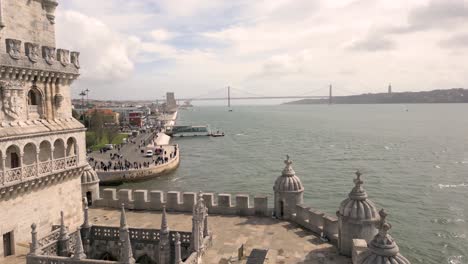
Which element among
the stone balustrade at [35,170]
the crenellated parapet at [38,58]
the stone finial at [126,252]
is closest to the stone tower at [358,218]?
the stone finial at [126,252]

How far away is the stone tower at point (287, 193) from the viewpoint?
803 inches

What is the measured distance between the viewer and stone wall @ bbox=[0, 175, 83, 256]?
1561 centimetres

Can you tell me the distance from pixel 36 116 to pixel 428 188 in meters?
45.0

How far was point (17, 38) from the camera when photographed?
52.8 feet

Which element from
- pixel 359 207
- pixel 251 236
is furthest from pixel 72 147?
pixel 359 207

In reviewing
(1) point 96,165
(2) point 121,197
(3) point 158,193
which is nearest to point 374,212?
(3) point 158,193

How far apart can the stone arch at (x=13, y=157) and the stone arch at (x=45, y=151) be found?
3.97ft

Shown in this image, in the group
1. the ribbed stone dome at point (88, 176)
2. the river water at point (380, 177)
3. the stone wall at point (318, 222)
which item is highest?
the ribbed stone dome at point (88, 176)

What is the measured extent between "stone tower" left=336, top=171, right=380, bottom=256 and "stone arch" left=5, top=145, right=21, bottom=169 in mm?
14071

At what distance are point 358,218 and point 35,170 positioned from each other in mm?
14135

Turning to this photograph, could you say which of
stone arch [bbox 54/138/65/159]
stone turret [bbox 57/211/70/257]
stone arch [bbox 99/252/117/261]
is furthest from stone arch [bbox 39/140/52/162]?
stone arch [bbox 99/252/117/261]

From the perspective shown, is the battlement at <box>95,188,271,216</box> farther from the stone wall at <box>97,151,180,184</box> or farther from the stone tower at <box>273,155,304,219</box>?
the stone wall at <box>97,151,180,184</box>

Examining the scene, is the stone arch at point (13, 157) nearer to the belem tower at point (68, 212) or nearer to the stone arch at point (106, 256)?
the belem tower at point (68, 212)

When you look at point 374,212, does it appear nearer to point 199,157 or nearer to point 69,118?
point 69,118
